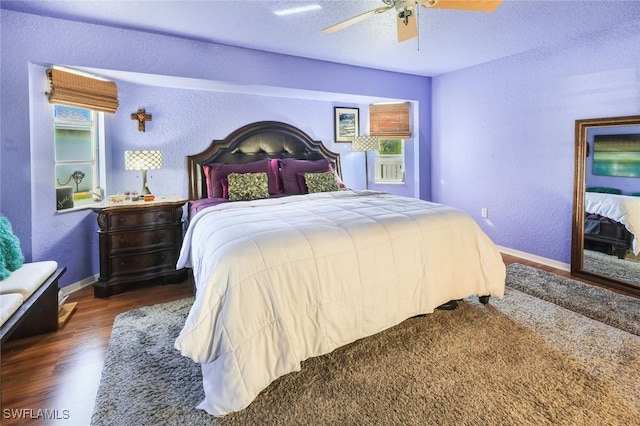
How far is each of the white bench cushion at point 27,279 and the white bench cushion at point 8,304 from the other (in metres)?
0.09

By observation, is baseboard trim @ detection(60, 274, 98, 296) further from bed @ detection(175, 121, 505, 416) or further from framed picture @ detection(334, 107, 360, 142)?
framed picture @ detection(334, 107, 360, 142)

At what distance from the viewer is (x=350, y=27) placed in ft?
9.59

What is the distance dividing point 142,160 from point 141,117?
536mm

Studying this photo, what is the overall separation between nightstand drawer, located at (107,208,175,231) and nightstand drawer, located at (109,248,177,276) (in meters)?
0.27

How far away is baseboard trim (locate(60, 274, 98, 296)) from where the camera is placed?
9.80 feet

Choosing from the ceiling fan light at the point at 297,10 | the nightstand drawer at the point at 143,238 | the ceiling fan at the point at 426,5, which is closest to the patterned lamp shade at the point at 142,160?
the nightstand drawer at the point at 143,238

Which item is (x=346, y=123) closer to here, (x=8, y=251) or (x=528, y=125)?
(x=528, y=125)

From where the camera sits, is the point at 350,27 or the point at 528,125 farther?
the point at 528,125

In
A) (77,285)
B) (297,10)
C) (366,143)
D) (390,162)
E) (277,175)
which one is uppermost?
(297,10)

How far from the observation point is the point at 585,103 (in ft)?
10.6

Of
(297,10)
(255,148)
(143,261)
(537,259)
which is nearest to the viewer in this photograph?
(297,10)

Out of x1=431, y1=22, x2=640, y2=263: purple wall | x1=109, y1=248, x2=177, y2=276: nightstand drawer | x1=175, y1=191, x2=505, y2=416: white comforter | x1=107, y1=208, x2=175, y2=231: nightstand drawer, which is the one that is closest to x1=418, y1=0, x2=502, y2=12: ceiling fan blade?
x1=175, y1=191, x2=505, y2=416: white comforter

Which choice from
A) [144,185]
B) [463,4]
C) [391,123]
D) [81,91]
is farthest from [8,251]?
[391,123]

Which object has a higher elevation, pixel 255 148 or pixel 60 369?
pixel 255 148
